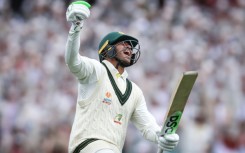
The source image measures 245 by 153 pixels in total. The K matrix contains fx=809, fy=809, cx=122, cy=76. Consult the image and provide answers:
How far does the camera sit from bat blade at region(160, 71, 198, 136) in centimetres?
866

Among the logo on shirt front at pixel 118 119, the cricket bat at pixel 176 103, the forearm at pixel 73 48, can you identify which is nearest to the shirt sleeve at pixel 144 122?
the cricket bat at pixel 176 103

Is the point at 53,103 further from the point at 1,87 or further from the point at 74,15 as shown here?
the point at 74,15

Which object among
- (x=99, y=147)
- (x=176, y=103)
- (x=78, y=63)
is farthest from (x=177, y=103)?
(x=78, y=63)

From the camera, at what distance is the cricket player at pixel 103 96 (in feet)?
27.2

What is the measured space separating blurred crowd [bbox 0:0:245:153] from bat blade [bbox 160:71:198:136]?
3.91m

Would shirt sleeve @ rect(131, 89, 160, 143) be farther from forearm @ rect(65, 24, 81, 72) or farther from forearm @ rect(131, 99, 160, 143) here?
forearm @ rect(65, 24, 81, 72)

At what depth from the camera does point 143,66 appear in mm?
15875

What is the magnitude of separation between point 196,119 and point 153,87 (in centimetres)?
140

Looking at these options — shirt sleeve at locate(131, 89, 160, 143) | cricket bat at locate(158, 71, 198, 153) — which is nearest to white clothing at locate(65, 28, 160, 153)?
shirt sleeve at locate(131, 89, 160, 143)

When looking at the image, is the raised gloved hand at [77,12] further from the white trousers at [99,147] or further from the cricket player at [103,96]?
the white trousers at [99,147]

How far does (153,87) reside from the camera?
1499cm

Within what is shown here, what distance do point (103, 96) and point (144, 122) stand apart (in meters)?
→ 0.84

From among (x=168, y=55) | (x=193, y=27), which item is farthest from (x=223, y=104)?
(x=193, y=27)

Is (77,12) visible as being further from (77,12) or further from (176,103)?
(176,103)
